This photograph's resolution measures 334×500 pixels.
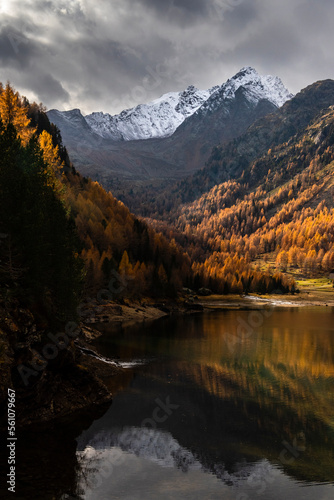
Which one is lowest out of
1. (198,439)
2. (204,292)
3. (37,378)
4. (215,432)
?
(204,292)

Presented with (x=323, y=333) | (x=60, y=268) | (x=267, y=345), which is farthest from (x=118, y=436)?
(x=323, y=333)

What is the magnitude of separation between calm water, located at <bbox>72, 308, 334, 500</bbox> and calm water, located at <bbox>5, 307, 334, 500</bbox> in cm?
8

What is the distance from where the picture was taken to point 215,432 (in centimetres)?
2752

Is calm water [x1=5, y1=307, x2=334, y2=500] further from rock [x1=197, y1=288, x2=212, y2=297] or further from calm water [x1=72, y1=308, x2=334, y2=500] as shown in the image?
rock [x1=197, y1=288, x2=212, y2=297]

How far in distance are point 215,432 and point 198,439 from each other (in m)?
1.94

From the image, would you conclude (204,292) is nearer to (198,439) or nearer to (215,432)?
(215,432)

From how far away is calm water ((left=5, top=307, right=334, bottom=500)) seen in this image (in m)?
20.0

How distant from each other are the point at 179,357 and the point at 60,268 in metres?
26.2

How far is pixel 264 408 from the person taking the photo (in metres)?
32.7

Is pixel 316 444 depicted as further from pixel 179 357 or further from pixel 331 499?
pixel 179 357

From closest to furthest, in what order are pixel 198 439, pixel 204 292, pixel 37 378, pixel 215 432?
1. pixel 198 439
2. pixel 37 378
3. pixel 215 432
4. pixel 204 292

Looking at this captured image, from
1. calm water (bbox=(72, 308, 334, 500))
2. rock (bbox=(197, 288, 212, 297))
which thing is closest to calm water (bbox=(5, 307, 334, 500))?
calm water (bbox=(72, 308, 334, 500))

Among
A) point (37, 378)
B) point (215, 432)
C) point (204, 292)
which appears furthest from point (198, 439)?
point (204, 292)

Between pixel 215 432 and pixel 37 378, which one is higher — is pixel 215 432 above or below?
below
